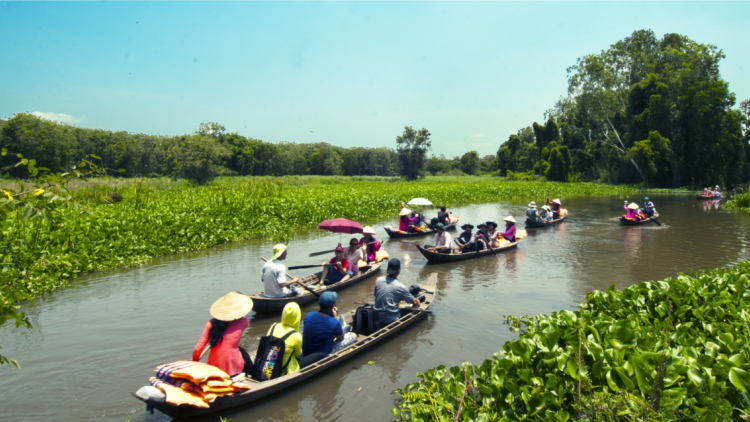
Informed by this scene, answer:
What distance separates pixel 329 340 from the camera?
20.1ft

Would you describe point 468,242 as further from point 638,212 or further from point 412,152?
point 412,152

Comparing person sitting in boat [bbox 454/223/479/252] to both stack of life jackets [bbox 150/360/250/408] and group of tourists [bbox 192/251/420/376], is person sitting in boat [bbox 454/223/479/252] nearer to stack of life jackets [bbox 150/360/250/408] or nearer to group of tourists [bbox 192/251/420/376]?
group of tourists [bbox 192/251/420/376]

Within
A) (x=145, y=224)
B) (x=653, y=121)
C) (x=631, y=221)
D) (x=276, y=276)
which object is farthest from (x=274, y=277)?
(x=653, y=121)

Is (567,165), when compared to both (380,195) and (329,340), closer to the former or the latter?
(380,195)

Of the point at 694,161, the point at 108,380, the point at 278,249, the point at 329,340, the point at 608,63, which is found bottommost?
the point at 108,380

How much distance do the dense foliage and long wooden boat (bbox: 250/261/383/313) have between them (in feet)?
133

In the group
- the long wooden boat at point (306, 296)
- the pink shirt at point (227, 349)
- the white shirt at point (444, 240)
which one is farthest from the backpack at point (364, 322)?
the white shirt at point (444, 240)

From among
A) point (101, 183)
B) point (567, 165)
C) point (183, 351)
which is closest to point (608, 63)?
point (567, 165)

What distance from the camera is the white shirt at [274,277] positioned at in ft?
26.7

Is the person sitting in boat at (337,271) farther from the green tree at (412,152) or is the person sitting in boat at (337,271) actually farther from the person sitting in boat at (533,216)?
the green tree at (412,152)

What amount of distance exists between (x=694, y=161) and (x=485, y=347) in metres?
46.5

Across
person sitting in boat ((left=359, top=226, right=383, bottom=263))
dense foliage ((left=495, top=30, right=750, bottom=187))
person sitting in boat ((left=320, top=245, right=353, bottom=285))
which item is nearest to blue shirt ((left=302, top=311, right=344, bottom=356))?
person sitting in boat ((left=320, top=245, right=353, bottom=285))

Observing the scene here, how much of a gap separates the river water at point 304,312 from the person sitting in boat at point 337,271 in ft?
1.48

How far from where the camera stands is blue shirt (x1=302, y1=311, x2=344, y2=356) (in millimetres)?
6031
